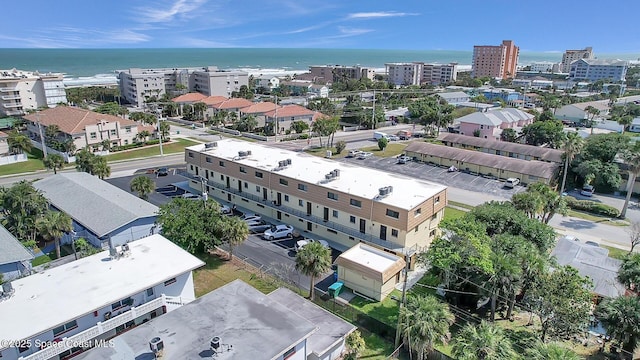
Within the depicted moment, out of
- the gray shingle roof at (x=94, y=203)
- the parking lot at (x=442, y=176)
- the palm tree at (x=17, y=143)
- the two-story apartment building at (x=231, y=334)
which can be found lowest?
the parking lot at (x=442, y=176)

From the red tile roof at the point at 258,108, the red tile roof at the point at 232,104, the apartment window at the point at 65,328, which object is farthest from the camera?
the red tile roof at the point at 232,104

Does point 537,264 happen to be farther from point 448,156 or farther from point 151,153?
point 151,153

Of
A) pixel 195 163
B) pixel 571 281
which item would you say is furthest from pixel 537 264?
pixel 195 163

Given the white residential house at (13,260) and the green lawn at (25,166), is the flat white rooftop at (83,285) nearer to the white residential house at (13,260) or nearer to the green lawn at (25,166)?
the white residential house at (13,260)

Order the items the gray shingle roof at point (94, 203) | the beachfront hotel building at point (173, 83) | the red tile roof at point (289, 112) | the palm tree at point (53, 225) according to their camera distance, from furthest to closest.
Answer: the beachfront hotel building at point (173, 83), the red tile roof at point (289, 112), the gray shingle roof at point (94, 203), the palm tree at point (53, 225)

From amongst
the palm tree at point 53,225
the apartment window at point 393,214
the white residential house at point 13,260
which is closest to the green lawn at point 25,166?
the palm tree at point 53,225

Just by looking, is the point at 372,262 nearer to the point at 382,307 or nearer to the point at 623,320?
the point at 382,307
